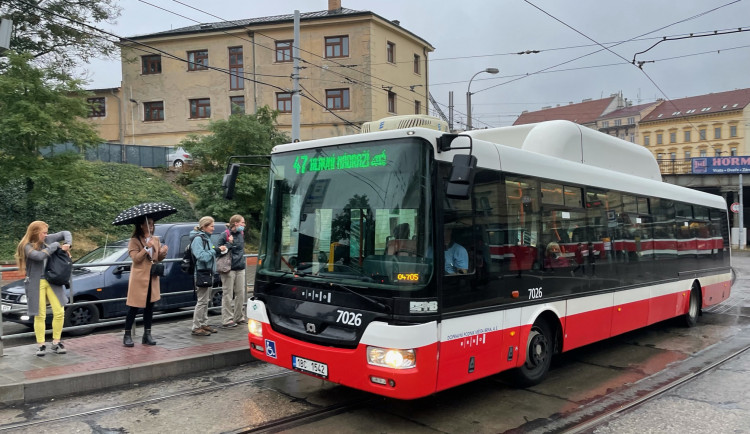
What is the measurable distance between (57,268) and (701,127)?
90249 millimetres

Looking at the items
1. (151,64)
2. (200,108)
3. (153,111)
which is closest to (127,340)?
(200,108)

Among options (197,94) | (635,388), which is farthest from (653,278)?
(197,94)

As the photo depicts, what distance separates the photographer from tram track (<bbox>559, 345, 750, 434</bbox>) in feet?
17.7

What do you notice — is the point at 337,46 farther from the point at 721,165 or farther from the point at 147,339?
the point at 147,339

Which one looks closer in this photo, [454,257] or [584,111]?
[454,257]

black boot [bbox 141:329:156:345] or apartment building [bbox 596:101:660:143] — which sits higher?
apartment building [bbox 596:101:660:143]

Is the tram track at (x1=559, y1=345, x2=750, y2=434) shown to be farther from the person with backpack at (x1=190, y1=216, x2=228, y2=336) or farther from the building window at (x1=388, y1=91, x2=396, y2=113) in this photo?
the building window at (x1=388, y1=91, x2=396, y2=113)

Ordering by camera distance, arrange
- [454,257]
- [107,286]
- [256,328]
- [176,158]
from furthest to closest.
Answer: [176,158] → [107,286] → [256,328] → [454,257]

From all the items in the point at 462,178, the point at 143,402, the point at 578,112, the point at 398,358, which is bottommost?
the point at 143,402

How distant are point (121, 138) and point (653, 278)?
138 feet

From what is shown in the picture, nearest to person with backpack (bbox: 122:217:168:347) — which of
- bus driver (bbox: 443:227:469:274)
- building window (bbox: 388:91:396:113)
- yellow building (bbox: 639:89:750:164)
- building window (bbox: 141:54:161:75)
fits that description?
bus driver (bbox: 443:227:469:274)

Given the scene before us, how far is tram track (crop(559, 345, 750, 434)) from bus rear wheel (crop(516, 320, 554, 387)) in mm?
957

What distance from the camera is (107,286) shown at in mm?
9398

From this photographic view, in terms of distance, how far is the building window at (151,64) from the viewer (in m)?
41.8
